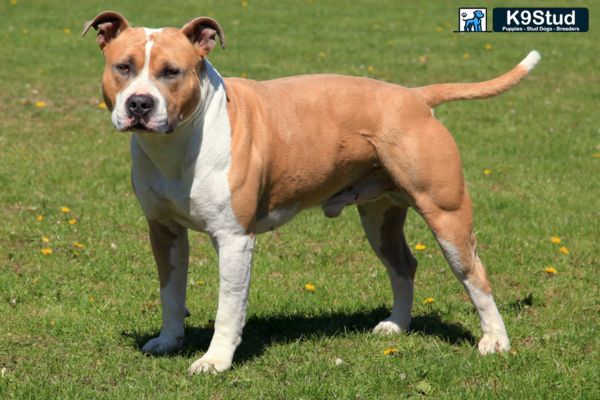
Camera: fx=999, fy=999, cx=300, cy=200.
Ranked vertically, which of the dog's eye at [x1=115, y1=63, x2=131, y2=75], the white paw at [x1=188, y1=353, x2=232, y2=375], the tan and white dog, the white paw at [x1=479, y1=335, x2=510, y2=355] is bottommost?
the white paw at [x1=479, y1=335, x2=510, y2=355]

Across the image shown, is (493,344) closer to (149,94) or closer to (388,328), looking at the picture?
(388,328)

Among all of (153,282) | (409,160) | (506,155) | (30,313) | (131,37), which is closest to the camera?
(131,37)

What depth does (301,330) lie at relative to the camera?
21.5 ft

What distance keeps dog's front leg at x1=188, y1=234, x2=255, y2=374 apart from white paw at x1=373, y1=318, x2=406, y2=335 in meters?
1.14

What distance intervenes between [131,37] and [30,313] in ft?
7.27

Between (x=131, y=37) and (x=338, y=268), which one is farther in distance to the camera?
(x=338, y=268)

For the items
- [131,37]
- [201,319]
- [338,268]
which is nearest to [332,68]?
[338,268]

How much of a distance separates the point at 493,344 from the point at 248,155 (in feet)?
6.36

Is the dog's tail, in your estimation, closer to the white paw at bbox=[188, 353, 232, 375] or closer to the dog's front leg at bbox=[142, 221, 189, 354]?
the dog's front leg at bbox=[142, 221, 189, 354]

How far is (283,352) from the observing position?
6.07 metres

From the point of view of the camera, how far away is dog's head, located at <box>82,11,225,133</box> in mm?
5133

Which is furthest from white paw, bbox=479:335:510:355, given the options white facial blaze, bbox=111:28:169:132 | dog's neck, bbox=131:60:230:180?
white facial blaze, bbox=111:28:169:132

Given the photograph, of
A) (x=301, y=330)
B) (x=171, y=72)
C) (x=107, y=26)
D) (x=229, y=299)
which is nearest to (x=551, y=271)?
(x=301, y=330)

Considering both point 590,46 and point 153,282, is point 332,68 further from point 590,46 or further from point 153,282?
point 153,282
